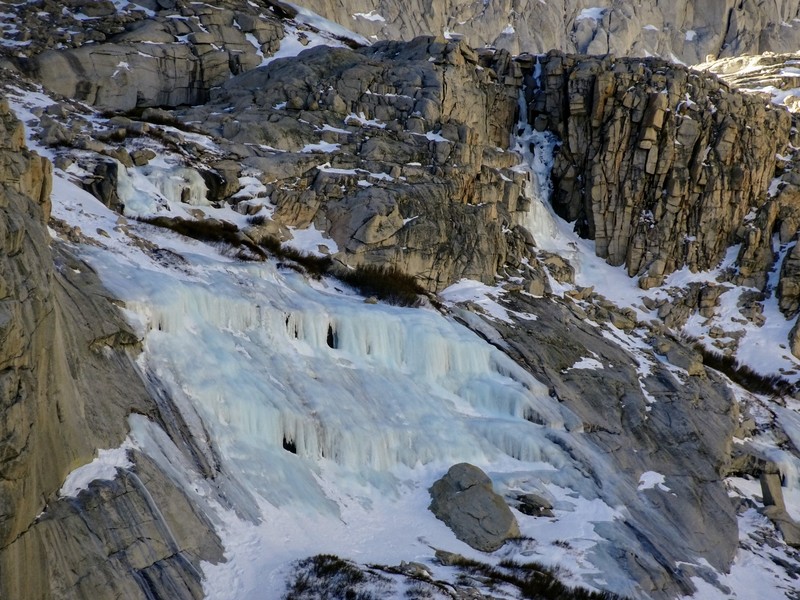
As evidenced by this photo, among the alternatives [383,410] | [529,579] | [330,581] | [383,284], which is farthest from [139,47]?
[529,579]

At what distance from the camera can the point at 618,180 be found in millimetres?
45219

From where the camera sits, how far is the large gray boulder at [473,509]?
1948cm

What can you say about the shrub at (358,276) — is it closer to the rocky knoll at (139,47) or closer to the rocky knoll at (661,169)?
the rocky knoll at (139,47)

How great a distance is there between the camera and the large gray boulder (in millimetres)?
19484

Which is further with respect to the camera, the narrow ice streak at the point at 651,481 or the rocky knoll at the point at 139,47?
the rocky knoll at the point at 139,47

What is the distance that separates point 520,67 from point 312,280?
27.8 metres

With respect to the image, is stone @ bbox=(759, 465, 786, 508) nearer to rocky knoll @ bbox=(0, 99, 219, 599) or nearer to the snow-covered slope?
the snow-covered slope

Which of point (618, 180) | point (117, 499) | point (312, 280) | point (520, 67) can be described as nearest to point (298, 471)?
point (117, 499)

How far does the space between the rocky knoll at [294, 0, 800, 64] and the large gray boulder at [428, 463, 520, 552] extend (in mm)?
52969

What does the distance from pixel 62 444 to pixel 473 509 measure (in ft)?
34.0

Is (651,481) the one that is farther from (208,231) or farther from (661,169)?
(661,169)

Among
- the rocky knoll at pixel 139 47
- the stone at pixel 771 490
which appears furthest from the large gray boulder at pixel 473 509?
the rocky knoll at pixel 139 47

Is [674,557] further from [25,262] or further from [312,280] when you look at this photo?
[25,262]

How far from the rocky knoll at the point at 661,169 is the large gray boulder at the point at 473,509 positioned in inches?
998
